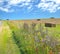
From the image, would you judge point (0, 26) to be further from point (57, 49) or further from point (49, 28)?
point (57, 49)

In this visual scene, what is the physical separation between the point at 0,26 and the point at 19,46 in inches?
13.6

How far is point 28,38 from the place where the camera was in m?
1.75

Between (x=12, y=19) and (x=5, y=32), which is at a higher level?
(x=12, y=19)

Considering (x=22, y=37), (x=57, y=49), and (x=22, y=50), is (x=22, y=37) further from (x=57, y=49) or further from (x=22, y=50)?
(x=57, y=49)

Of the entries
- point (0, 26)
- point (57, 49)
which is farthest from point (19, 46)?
point (57, 49)

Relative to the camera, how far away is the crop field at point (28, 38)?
1719 millimetres

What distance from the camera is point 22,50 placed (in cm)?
174

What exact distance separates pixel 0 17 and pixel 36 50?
0.61 metres

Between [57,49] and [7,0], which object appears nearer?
[57,49]

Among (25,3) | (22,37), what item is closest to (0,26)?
(22,37)

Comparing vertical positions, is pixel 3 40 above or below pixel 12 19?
below

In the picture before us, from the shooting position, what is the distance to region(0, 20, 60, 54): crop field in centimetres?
172

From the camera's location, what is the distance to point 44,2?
179 cm

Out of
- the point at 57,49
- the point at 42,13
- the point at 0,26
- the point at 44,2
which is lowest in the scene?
the point at 57,49
